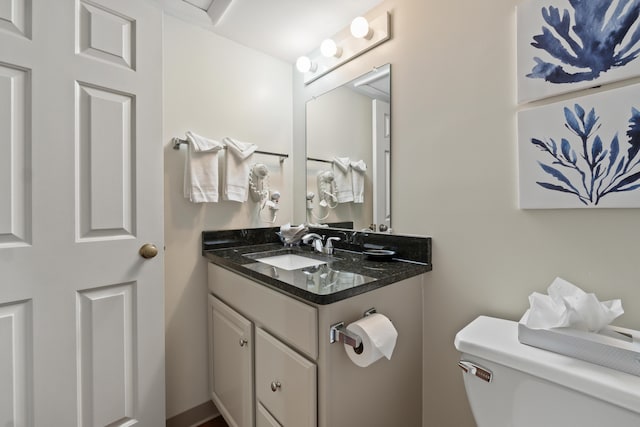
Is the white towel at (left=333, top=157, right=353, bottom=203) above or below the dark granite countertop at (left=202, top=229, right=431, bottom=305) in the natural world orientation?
above

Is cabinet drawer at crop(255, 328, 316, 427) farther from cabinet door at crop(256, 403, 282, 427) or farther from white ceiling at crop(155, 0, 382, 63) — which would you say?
white ceiling at crop(155, 0, 382, 63)

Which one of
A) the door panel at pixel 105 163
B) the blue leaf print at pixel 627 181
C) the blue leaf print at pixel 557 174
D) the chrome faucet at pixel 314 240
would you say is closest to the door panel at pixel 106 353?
the door panel at pixel 105 163

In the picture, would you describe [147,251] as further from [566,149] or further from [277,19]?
[566,149]

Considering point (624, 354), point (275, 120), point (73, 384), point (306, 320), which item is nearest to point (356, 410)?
point (306, 320)

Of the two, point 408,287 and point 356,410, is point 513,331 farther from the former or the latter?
point 356,410

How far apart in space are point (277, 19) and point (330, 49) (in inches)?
12.6

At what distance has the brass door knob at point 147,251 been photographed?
3.94ft

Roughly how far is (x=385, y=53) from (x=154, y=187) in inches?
49.0

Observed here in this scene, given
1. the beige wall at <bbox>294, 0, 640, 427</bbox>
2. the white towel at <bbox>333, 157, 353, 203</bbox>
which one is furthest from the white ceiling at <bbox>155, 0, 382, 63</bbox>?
the white towel at <bbox>333, 157, 353, 203</bbox>

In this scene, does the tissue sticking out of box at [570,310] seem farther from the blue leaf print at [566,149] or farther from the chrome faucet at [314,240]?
the chrome faucet at [314,240]

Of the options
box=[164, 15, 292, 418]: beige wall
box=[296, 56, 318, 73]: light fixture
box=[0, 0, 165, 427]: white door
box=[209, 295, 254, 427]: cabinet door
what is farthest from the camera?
box=[296, 56, 318, 73]: light fixture

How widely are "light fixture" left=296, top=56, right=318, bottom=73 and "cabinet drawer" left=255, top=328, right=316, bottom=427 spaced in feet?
4.92

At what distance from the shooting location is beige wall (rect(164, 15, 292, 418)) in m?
1.48

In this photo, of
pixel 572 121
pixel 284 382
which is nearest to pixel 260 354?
pixel 284 382
